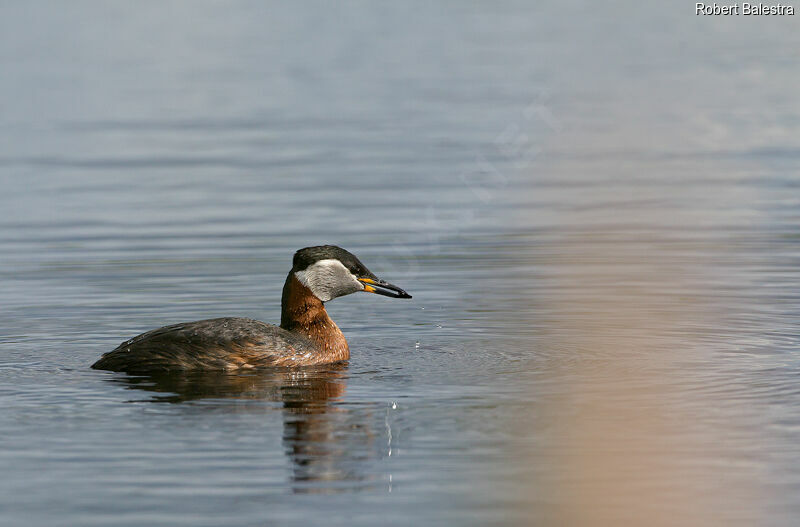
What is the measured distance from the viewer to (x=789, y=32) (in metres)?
36.5

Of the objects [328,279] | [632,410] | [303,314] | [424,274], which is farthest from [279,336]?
[424,274]

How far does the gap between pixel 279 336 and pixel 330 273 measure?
90cm

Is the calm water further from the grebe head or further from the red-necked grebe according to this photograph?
→ the grebe head

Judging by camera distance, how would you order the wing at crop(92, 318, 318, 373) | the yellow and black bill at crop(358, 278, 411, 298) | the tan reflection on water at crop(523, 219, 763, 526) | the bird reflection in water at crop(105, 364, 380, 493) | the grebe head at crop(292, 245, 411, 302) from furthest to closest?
the yellow and black bill at crop(358, 278, 411, 298) → the grebe head at crop(292, 245, 411, 302) → the wing at crop(92, 318, 318, 373) → the bird reflection in water at crop(105, 364, 380, 493) → the tan reflection on water at crop(523, 219, 763, 526)

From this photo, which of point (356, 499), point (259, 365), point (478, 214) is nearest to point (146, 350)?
point (259, 365)

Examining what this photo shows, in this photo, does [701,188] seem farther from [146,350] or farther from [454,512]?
[454,512]

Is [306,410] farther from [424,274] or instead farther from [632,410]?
[424,274]

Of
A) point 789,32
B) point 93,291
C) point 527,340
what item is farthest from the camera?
point 789,32

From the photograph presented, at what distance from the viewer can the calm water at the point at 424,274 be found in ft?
29.7

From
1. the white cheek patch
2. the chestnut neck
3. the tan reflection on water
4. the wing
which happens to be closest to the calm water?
the tan reflection on water

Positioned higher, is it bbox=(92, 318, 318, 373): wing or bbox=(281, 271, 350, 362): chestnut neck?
bbox=(281, 271, 350, 362): chestnut neck

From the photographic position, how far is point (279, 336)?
1283 cm

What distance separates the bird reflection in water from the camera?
30.5 ft

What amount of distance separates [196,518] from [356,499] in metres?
0.91
